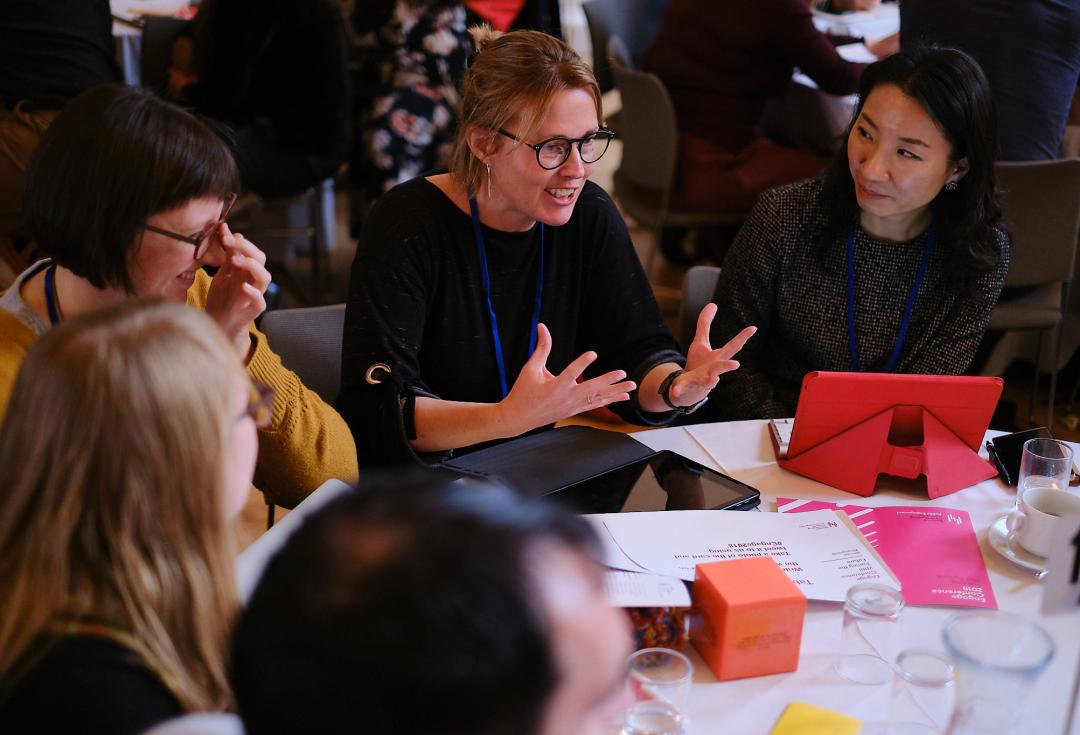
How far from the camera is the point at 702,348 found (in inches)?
74.9

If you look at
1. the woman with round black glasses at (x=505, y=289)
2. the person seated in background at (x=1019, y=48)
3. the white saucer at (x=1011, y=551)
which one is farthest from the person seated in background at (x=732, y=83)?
the white saucer at (x=1011, y=551)

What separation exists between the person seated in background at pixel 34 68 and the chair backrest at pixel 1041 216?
9.00 feet

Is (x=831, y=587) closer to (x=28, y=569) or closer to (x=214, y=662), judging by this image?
(x=214, y=662)

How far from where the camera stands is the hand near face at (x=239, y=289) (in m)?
1.68

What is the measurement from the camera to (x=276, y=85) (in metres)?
3.67

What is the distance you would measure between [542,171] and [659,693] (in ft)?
3.42

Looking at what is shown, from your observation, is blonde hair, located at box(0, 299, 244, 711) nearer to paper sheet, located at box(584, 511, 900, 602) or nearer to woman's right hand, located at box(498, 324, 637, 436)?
paper sheet, located at box(584, 511, 900, 602)

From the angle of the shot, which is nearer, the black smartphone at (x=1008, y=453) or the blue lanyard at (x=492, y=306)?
the black smartphone at (x=1008, y=453)

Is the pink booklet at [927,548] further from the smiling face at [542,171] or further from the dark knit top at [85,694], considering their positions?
the dark knit top at [85,694]

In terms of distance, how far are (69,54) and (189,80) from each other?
497 mm

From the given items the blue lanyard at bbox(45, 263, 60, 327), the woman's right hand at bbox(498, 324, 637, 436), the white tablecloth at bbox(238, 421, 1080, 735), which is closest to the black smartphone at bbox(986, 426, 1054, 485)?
the white tablecloth at bbox(238, 421, 1080, 735)

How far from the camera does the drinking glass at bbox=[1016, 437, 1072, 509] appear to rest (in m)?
1.57

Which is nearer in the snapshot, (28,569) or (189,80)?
(28,569)

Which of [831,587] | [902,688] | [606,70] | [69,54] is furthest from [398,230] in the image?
[606,70]
